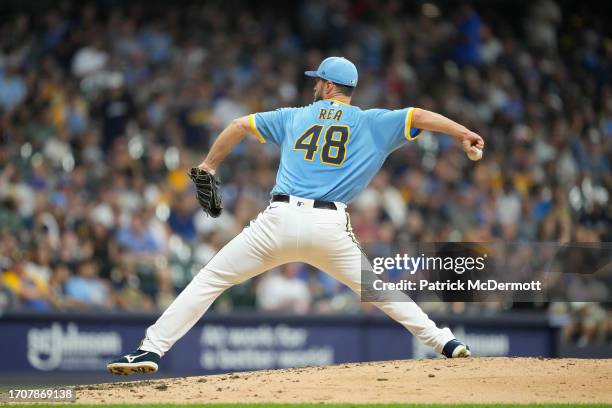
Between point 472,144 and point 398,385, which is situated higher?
point 472,144

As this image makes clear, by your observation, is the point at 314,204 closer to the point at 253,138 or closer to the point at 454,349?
the point at 454,349

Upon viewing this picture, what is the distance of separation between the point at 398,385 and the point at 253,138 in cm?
796

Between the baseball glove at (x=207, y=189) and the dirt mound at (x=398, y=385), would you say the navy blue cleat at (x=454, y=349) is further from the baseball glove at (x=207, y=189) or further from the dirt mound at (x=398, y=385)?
the baseball glove at (x=207, y=189)

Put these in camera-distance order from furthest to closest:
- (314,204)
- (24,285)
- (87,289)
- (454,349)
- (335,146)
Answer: (87,289) → (24,285) → (454,349) → (335,146) → (314,204)

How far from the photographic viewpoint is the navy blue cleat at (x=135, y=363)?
6.51 metres

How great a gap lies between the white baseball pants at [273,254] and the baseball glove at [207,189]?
18.5 inches

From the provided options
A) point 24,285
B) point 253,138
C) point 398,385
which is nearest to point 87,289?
point 24,285

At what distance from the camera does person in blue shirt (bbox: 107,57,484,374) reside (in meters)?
6.58

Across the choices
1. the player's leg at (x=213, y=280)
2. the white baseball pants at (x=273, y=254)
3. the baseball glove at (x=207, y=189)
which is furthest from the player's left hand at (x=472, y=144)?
the baseball glove at (x=207, y=189)

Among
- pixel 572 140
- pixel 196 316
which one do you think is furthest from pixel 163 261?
pixel 572 140

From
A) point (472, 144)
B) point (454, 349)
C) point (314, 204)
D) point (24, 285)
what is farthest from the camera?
point (24, 285)

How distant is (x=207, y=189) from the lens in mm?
7020

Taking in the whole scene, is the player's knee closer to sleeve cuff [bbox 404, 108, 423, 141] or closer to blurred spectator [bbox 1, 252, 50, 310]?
sleeve cuff [bbox 404, 108, 423, 141]

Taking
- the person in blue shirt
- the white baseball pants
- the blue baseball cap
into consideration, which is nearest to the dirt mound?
the person in blue shirt
